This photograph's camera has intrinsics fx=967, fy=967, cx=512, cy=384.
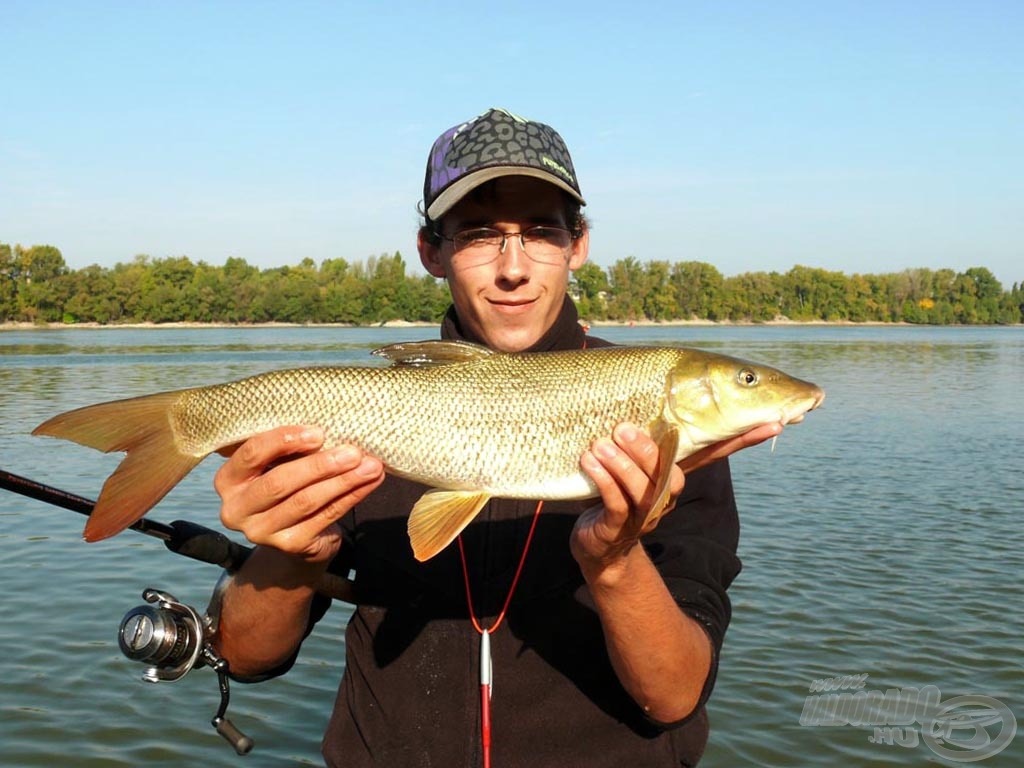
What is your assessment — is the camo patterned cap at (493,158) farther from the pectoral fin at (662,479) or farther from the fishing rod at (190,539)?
the fishing rod at (190,539)

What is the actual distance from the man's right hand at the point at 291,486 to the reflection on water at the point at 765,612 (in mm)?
4009

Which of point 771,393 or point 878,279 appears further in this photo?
point 878,279

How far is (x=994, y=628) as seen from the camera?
8.06m

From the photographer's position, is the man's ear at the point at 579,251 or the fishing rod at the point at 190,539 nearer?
the fishing rod at the point at 190,539

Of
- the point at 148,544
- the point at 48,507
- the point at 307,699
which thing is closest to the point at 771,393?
the point at 307,699

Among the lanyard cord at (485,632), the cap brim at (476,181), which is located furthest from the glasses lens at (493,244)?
the lanyard cord at (485,632)

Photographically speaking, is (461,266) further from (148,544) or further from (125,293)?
(125,293)

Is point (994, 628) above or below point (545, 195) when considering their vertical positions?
below

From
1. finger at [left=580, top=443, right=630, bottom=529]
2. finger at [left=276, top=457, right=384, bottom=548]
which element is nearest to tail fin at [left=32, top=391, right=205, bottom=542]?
finger at [left=276, top=457, right=384, bottom=548]

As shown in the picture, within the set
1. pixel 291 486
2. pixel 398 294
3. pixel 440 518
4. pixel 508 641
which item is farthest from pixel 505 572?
pixel 398 294

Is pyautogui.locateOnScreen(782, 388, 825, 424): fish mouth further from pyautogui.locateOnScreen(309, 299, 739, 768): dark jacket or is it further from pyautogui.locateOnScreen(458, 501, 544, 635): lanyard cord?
pyautogui.locateOnScreen(458, 501, 544, 635): lanyard cord

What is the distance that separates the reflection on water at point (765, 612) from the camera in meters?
6.34

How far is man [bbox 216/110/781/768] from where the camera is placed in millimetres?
2555

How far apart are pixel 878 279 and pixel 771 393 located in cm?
13276
